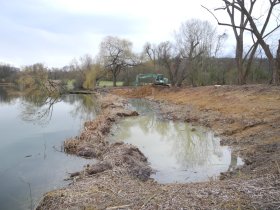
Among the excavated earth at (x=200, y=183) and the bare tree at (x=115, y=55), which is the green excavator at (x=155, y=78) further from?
the excavated earth at (x=200, y=183)

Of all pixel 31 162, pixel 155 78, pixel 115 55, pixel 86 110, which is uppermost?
pixel 115 55

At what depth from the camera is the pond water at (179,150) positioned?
9.69 m

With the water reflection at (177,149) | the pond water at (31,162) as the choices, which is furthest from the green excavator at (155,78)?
the pond water at (31,162)

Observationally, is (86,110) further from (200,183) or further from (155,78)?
(200,183)

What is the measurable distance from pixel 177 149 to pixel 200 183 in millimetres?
6031

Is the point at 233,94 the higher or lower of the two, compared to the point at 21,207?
higher

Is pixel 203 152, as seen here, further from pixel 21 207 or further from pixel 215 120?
pixel 21 207

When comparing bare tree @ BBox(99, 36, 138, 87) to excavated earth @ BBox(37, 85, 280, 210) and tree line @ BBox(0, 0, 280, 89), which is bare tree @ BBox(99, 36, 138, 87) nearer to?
tree line @ BBox(0, 0, 280, 89)

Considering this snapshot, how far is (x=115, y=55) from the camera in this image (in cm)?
6122

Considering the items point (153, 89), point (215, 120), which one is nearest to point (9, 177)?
point (215, 120)

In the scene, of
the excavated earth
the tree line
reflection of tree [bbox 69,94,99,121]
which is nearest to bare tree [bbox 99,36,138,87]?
the tree line

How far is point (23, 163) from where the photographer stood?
1096cm

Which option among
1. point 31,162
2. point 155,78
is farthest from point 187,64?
point 31,162

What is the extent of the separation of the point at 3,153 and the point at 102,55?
166ft
